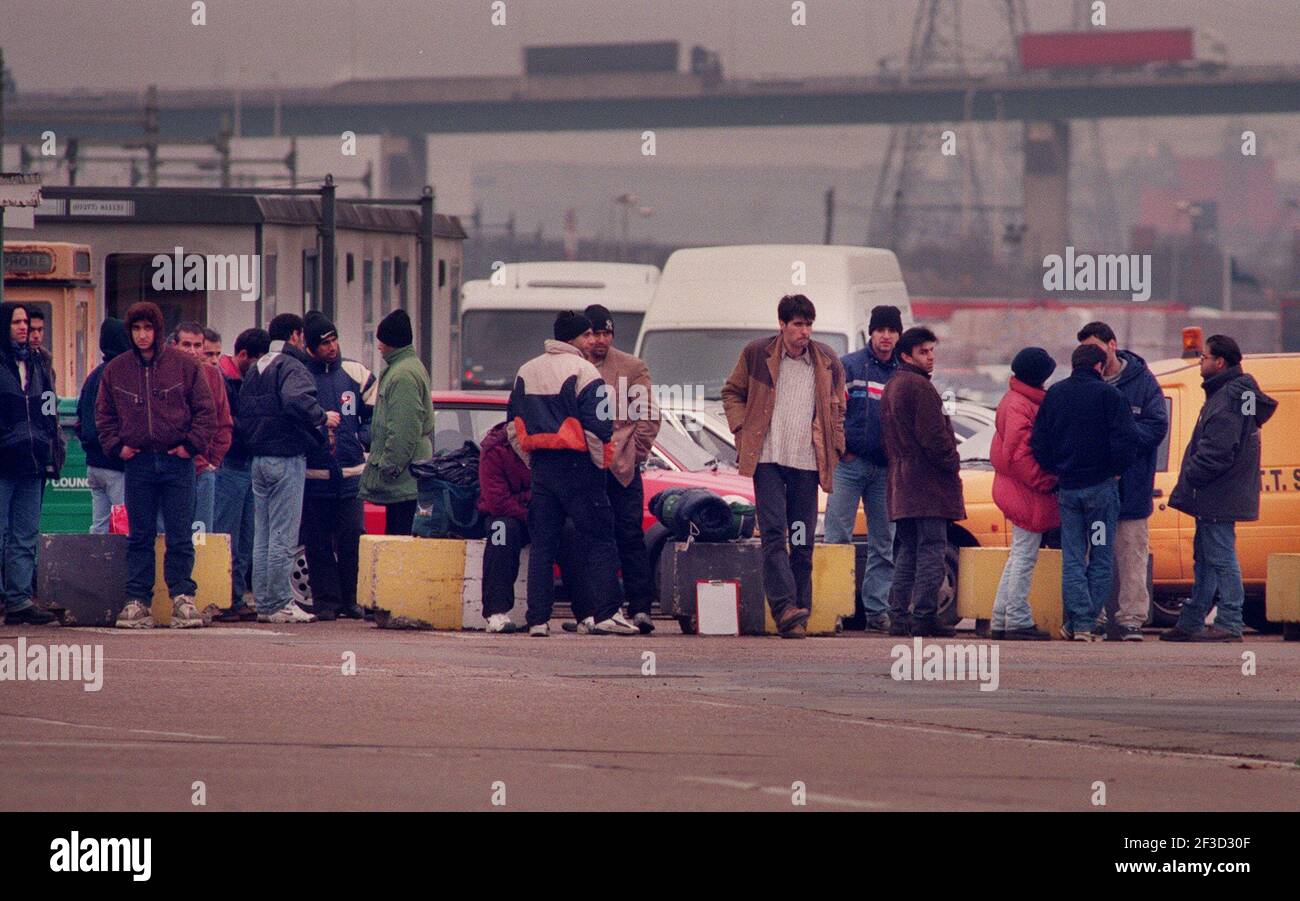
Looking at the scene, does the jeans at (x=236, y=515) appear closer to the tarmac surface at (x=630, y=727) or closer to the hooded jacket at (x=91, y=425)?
the hooded jacket at (x=91, y=425)

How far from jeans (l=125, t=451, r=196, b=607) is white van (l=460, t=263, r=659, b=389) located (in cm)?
1385

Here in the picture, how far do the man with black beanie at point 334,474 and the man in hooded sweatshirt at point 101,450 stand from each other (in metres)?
1.17

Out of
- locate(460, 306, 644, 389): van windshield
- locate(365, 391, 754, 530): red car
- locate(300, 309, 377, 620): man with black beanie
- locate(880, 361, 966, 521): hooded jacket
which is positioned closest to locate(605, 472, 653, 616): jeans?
locate(365, 391, 754, 530): red car

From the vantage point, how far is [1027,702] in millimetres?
10836

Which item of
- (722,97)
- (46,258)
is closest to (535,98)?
(722,97)

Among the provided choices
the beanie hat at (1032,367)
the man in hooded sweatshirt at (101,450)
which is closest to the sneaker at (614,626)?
the beanie hat at (1032,367)

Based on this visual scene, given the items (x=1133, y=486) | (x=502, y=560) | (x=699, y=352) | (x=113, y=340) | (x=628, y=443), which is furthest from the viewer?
(x=699, y=352)

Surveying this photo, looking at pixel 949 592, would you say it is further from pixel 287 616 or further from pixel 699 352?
pixel 699 352

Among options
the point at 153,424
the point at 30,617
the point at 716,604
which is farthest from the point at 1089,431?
the point at 30,617

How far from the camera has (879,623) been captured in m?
14.4

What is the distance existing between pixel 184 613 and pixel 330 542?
1.22m

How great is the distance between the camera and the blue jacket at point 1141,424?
1386cm

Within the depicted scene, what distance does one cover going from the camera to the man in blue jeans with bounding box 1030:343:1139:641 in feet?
44.5

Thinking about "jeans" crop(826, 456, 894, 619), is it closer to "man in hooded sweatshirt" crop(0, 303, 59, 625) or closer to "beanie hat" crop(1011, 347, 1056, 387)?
"beanie hat" crop(1011, 347, 1056, 387)
